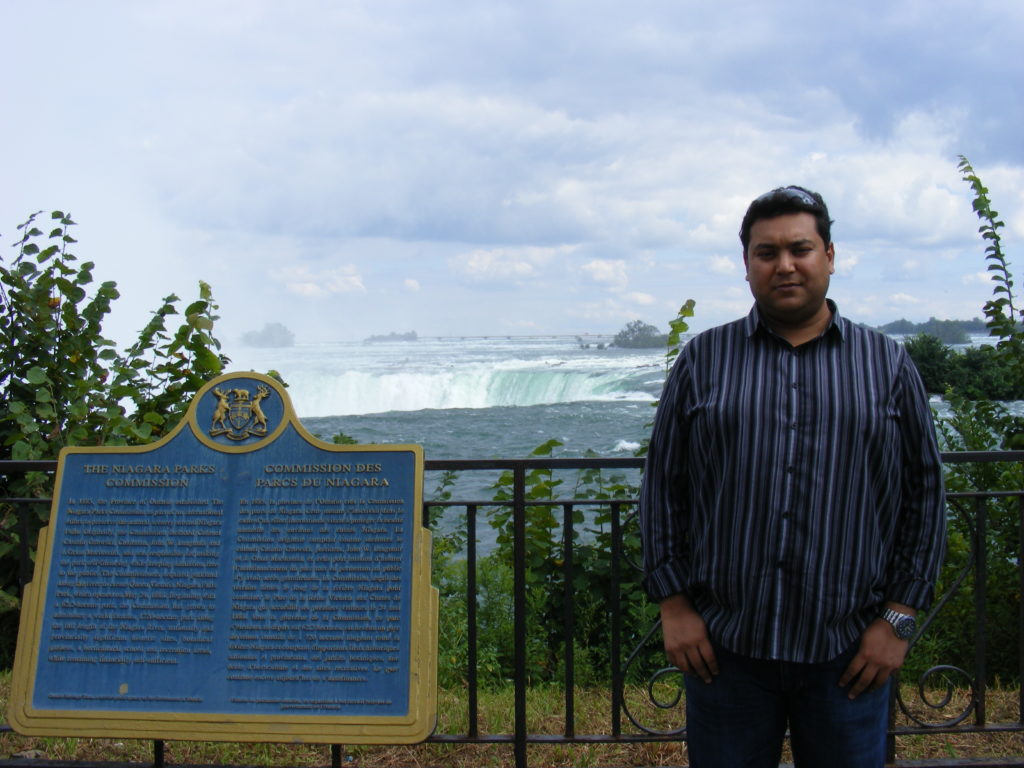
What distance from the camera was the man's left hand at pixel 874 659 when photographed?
205 cm

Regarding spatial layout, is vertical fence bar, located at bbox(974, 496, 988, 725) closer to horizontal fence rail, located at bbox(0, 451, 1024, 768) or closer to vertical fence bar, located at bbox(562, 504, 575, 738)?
horizontal fence rail, located at bbox(0, 451, 1024, 768)

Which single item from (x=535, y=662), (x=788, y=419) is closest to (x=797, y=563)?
(x=788, y=419)

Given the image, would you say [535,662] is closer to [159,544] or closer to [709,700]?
[159,544]

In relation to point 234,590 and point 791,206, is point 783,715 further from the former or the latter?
point 234,590

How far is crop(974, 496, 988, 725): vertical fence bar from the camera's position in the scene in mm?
3262

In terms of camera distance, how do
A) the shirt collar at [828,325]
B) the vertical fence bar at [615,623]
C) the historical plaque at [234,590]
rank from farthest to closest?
the vertical fence bar at [615,623]
the historical plaque at [234,590]
the shirt collar at [828,325]

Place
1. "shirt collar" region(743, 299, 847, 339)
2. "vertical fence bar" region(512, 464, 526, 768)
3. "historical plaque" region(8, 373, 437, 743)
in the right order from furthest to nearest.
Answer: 1. "vertical fence bar" region(512, 464, 526, 768)
2. "historical plaque" region(8, 373, 437, 743)
3. "shirt collar" region(743, 299, 847, 339)

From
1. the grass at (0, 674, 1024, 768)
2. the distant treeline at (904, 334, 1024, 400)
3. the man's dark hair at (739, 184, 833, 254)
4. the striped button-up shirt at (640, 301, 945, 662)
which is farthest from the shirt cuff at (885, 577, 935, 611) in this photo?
the distant treeline at (904, 334, 1024, 400)

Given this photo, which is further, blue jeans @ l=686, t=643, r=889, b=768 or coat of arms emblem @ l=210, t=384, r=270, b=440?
coat of arms emblem @ l=210, t=384, r=270, b=440

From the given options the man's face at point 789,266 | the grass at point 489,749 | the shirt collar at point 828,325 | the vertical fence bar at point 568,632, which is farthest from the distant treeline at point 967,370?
the man's face at point 789,266

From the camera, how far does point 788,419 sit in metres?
2.06

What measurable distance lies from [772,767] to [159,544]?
2.03 metres

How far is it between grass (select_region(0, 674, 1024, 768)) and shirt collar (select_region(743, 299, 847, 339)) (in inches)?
79.4

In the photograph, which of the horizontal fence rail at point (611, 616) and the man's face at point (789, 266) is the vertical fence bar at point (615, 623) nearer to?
the horizontal fence rail at point (611, 616)
